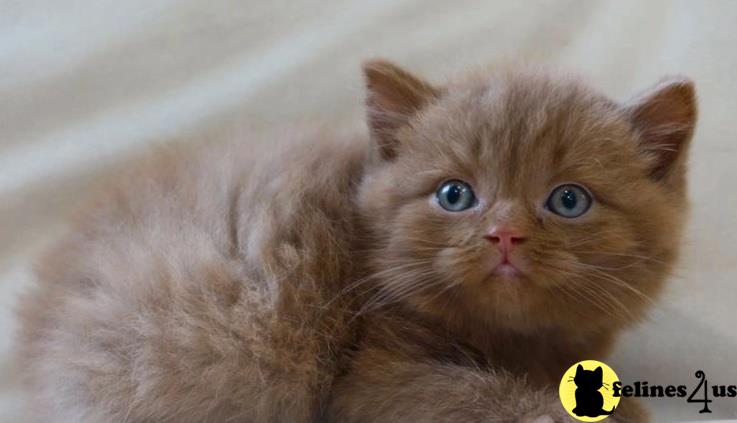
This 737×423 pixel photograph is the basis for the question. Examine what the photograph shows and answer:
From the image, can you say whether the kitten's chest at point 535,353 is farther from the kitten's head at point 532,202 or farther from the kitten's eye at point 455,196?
the kitten's eye at point 455,196

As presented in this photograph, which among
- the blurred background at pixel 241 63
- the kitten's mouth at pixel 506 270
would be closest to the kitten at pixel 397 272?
the kitten's mouth at pixel 506 270

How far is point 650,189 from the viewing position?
54.6 inches

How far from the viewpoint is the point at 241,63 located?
208 cm

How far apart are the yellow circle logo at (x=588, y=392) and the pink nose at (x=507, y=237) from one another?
0.74 feet

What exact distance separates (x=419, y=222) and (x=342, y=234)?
0.16m

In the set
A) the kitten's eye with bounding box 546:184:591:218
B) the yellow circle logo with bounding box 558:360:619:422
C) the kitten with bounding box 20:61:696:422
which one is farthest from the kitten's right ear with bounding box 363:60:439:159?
the yellow circle logo with bounding box 558:360:619:422

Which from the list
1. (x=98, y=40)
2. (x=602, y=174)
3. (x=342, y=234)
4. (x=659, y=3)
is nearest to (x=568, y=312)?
(x=602, y=174)

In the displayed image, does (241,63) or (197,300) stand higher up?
(241,63)

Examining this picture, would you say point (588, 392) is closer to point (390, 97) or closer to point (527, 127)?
point (527, 127)

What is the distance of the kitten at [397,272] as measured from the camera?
130 cm

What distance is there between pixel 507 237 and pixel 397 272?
8.2 inches

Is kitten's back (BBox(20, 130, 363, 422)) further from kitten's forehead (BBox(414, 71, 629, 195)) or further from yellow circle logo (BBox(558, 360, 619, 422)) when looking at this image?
yellow circle logo (BBox(558, 360, 619, 422))

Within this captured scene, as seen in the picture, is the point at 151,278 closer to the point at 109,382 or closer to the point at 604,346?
the point at 109,382

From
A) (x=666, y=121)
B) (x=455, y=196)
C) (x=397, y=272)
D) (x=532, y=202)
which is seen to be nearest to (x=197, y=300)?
(x=397, y=272)
